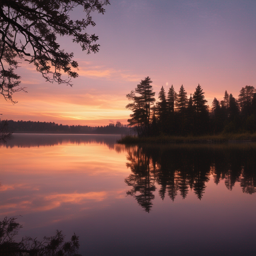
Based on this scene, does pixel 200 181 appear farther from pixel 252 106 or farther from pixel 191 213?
pixel 252 106

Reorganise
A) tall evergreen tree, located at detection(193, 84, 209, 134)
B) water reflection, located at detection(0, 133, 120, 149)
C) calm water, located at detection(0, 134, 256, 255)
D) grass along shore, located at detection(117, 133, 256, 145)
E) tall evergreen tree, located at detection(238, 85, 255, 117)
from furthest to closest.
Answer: tall evergreen tree, located at detection(238, 85, 255, 117) → tall evergreen tree, located at detection(193, 84, 209, 134) → grass along shore, located at detection(117, 133, 256, 145) → water reflection, located at detection(0, 133, 120, 149) → calm water, located at detection(0, 134, 256, 255)

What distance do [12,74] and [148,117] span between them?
46356 millimetres

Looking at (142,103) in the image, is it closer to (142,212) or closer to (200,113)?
(200,113)

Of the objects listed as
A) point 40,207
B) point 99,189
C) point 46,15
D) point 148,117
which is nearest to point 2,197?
point 40,207

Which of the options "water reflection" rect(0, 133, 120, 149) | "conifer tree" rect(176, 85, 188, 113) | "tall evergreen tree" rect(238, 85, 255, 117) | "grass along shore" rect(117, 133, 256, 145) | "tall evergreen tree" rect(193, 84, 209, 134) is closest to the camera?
"water reflection" rect(0, 133, 120, 149)

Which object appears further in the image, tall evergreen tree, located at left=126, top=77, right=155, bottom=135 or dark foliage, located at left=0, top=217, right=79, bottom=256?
tall evergreen tree, located at left=126, top=77, right=155, bottom=135

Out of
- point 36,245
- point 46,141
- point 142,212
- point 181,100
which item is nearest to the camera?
point 36,245

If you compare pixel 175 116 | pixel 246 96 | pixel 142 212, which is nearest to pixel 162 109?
pixel 175 116

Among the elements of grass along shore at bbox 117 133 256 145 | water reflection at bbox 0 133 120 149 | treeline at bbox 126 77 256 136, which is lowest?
water reflection at bbox 0 133 120 149

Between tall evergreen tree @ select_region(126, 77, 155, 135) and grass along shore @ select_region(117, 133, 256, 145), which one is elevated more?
tall evergreen tree @ select_region(126, 77, 155, 135)

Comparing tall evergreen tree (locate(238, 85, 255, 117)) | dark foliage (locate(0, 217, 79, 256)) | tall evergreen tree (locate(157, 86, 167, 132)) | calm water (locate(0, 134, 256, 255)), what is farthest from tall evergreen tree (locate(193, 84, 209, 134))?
dark foliage (locate(0, 217, 79, 256))

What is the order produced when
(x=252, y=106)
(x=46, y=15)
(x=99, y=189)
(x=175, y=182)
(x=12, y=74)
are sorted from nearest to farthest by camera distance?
(x=46, y=15), (x=12, y=74), (x=99, y=189), (x=175, y=182), (x=252, y=106)

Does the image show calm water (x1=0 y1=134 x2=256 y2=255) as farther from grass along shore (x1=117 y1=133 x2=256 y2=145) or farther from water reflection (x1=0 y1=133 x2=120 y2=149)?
grass along shore (x1=117 y1=133 x2=256 y2=145)

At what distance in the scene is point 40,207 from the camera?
7.39 meters
